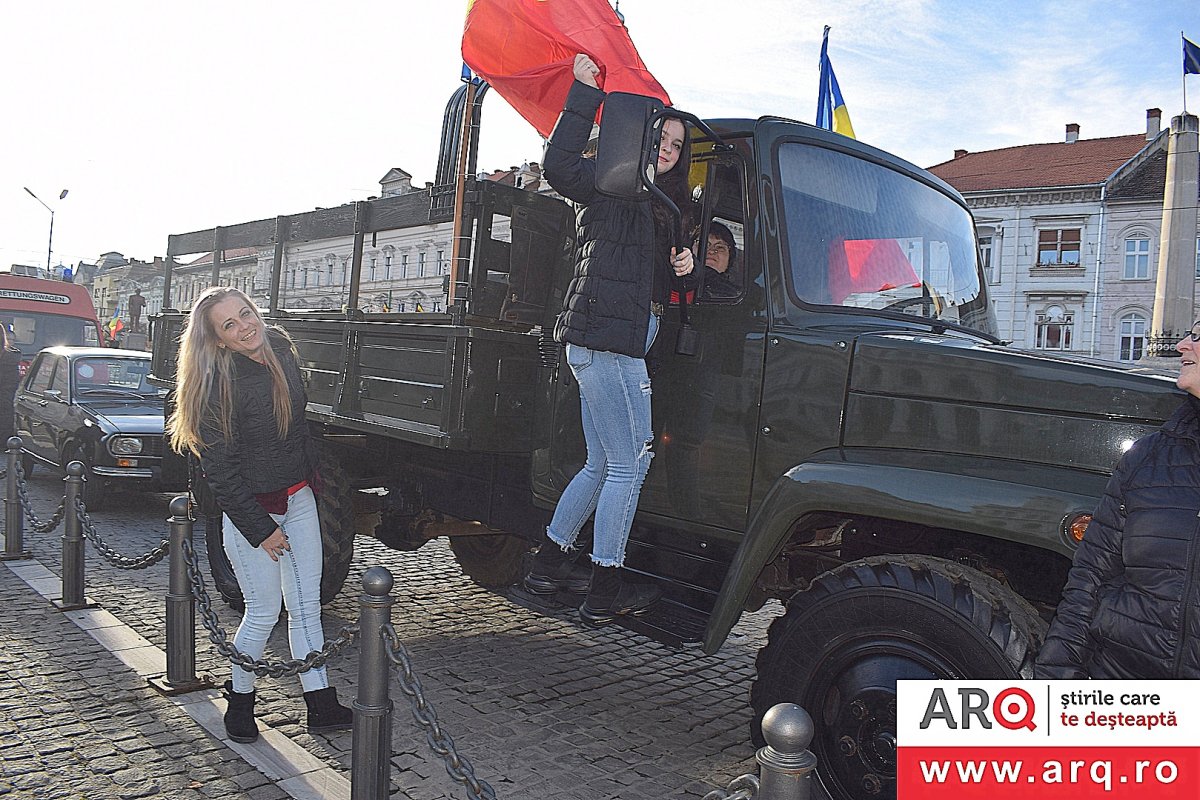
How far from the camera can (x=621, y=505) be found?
3.53 m

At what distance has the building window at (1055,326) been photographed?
35688mm

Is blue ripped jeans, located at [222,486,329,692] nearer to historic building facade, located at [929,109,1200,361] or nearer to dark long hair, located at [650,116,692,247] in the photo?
dark long hair, located at [650,116,692,247]

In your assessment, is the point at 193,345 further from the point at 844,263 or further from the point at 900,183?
the point at 900,183

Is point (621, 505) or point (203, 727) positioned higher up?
point (621, 505)

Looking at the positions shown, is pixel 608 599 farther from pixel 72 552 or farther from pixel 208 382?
pixel 72 552

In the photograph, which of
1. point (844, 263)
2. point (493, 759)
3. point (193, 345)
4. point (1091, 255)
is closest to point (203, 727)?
point (493, 759)

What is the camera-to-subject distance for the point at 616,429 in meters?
3.54

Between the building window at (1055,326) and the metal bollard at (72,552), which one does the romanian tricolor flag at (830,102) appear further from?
the building window at (1055,326)

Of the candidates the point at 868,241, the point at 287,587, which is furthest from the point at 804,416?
the point at 287,587

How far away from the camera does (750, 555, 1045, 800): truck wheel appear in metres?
2.65

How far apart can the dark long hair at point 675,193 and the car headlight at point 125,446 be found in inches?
282

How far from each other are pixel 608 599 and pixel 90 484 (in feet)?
24.0

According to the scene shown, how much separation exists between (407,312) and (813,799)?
332 cm

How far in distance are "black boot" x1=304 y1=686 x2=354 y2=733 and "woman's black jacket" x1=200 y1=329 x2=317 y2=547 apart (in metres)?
0.75
